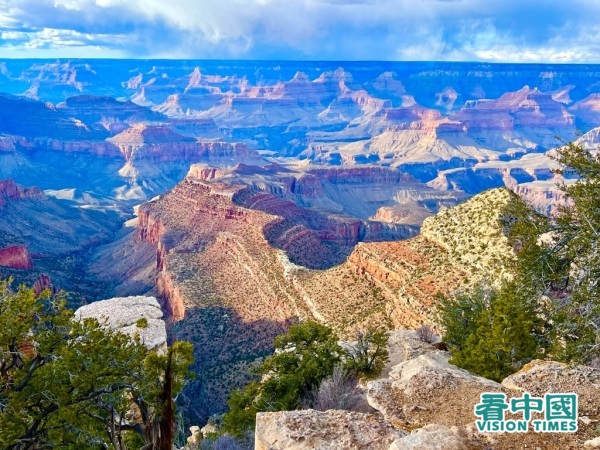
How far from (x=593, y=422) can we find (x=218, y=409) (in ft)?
116

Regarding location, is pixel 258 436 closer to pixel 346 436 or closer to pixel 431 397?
pixel 346 436

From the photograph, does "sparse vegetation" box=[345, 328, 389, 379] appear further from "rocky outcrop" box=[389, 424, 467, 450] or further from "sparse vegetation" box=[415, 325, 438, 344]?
"rocky outcrop" box=[389, 424, 467, 450]

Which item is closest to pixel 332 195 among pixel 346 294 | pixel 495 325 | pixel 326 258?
pixel 326 258

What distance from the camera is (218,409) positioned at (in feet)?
149

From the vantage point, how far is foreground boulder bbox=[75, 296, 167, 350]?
3344 cm

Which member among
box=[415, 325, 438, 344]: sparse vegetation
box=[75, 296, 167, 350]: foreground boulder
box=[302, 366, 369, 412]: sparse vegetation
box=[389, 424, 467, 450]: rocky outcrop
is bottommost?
box=[389, 424, 467, 450]: rocky outcrop

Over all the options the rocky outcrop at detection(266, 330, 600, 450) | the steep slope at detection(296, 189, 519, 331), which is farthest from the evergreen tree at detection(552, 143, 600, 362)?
the steep slope at detection(296, 189, 519, 331)

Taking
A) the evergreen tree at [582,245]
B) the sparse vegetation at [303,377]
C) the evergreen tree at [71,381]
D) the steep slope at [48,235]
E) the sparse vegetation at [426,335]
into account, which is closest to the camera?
the evergreen tree at [71,381]

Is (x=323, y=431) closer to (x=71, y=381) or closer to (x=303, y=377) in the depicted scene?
(x=71, y=381)

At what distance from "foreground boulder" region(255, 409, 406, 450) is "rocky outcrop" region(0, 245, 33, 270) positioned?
248ft

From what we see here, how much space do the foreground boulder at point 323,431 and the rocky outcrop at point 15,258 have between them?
75727mm

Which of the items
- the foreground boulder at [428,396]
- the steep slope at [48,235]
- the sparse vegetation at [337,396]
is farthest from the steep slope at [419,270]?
the steep slope at [48,235]

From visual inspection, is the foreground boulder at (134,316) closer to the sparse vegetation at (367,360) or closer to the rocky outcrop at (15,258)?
the sparse vegetation at (367,360)

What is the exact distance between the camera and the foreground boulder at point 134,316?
33438mm
